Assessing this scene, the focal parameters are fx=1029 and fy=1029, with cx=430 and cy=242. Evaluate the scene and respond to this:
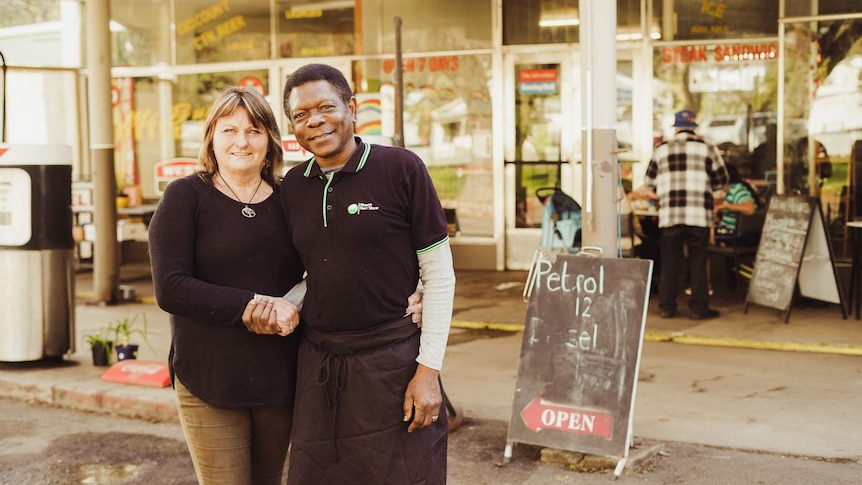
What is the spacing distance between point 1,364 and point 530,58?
284 inches

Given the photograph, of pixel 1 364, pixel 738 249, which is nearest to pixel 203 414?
pixel 1 364

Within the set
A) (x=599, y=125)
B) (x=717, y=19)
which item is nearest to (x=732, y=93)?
(x=717, y=19)

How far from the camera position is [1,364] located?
7875 mm

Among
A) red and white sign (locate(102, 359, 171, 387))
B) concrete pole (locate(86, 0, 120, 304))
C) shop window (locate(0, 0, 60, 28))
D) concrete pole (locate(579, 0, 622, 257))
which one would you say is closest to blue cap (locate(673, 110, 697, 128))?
concrete pole (locate(579, 0, 622, 257))

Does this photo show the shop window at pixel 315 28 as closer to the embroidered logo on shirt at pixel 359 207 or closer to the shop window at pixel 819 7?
the shop window at pixel 819 7

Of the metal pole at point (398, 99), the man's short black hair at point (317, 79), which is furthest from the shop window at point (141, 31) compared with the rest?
the man's short black hair at point (317, 79)

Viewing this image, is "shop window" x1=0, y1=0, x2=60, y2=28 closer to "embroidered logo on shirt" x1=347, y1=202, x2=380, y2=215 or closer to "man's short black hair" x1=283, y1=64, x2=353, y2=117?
"man's short black hair" x1=283, y1=64, x2=353, y2=117

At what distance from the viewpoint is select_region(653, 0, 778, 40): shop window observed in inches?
449

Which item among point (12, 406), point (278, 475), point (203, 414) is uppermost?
point (203, 414)

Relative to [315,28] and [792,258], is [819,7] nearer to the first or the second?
[792,258]

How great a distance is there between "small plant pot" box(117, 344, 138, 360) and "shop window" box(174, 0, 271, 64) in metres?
6.77

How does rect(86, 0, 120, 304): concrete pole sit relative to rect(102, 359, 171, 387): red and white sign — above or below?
above

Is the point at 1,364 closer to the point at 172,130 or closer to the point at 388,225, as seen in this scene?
the point at 388,225

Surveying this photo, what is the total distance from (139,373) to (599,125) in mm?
3711
